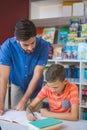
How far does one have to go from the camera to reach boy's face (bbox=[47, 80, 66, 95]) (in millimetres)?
1631

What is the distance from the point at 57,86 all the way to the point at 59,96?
12 centimetres

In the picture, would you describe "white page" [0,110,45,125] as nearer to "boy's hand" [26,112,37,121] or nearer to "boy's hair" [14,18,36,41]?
"boy's hand" [26,112,37,121]

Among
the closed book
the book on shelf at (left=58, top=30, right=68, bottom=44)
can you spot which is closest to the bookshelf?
the book on shelf at (left=58, top=30, right=68, bottom=44)

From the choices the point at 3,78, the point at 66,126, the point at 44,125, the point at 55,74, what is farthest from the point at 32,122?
the point at 3,78

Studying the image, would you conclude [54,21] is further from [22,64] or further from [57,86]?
[57,86]

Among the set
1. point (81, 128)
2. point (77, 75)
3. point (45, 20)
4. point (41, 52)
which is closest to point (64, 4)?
point (45, 20)

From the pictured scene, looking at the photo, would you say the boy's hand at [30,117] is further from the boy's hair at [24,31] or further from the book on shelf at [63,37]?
the book on shelf at [63,37]

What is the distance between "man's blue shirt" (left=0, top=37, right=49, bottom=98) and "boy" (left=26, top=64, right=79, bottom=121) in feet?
0.56

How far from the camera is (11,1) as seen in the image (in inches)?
146

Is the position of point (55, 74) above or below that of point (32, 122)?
above

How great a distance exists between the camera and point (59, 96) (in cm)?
173

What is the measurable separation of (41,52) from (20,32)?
382mm

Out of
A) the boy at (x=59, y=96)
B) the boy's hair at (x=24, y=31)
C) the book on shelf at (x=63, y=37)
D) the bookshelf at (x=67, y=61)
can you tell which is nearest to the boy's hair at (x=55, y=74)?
the boy at (x=59, y=96)

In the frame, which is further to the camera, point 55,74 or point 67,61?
point 67,61
